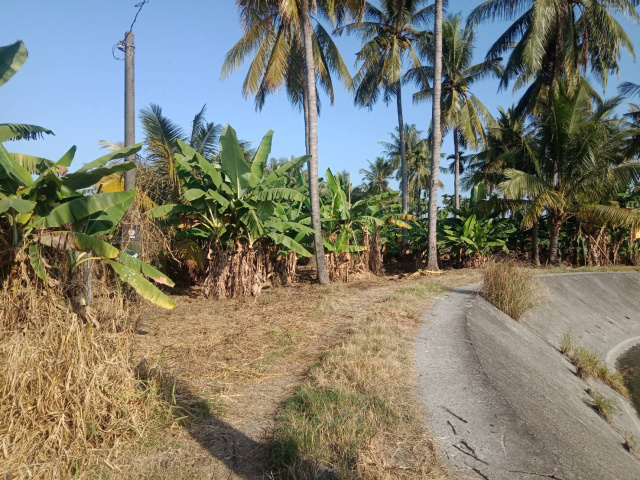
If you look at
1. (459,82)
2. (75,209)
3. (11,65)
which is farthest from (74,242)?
(459,82)

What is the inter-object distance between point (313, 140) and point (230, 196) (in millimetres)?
2970

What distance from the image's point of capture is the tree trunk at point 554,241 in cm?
1783

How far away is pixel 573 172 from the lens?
56.4 feet

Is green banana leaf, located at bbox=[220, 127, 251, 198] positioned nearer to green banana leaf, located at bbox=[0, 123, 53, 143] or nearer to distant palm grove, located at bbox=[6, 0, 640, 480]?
distant palm grove, located at bbox=[6, 0, 640, 480]

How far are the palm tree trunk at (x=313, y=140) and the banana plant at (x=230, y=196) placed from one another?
81cm

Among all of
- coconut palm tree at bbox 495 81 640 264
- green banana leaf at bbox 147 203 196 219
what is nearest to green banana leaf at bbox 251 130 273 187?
green banana leaf at bbox 147 203 196 219

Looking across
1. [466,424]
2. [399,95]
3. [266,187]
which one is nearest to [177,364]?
[466,424]

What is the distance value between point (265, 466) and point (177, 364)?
8.32 ft

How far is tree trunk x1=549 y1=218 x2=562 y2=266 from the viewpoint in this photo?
702 inches

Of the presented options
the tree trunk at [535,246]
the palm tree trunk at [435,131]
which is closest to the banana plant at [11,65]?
the palm tree trunk at [435,131]

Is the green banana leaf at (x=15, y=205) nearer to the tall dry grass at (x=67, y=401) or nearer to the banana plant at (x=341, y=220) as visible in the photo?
the tall dry grass at (x=67, y=401)

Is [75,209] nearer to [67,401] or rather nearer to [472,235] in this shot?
[67,401]

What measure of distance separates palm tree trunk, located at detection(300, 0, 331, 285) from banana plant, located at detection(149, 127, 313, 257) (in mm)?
815

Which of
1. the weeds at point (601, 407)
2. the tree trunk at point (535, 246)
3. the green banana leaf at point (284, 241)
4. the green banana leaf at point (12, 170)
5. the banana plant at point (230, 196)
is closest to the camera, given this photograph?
the green banana leaf at point (12, 170)
